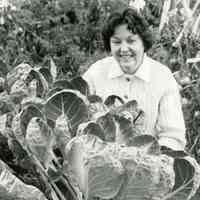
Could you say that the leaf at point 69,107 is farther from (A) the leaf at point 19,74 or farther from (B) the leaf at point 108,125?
(A) the leaf at point 19,74

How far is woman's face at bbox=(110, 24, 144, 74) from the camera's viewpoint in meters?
2.04

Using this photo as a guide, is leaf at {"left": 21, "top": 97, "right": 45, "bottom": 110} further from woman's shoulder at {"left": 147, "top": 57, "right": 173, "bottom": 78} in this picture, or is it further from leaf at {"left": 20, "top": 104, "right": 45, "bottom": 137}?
woman's shoulder at {"left": 147, "top": 57, "right": 173, "bottom": 78}

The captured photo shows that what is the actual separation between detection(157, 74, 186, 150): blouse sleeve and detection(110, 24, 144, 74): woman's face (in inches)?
8.3

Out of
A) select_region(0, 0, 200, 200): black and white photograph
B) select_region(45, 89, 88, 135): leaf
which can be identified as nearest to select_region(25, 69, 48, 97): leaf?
select_region(0, 0, 200, 200): black and white photograph

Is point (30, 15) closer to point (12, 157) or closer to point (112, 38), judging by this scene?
point (112, 38)

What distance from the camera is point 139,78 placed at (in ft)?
7.47

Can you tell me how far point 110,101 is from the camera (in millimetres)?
1290

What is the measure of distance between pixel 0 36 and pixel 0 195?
13.3 ft

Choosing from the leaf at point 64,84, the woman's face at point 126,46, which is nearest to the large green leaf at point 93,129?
the leaf at point 64,84

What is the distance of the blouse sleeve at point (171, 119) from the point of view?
201cm

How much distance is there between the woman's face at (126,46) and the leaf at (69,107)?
0.99m

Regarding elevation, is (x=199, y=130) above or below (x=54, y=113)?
below

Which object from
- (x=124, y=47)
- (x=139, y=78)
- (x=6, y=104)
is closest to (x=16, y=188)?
(x=6, y=104)

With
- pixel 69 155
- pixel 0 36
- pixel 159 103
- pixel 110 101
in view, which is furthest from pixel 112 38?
pixel 0 36
